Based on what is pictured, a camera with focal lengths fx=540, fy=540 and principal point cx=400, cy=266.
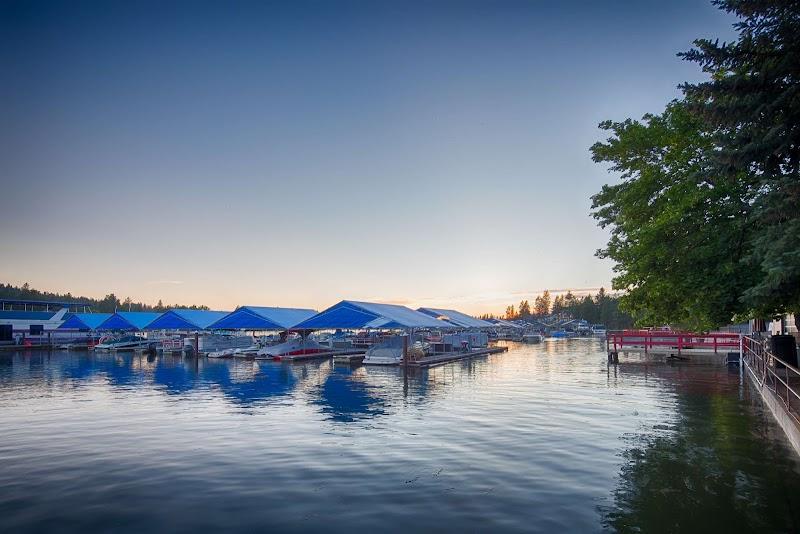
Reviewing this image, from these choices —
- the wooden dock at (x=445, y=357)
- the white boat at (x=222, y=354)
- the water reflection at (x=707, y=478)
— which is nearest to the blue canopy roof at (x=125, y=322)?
the white boat at (x=222, y=354)

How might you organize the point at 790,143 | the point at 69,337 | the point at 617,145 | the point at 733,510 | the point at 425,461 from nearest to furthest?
the point at 733,510 → the point at 790,143 → the point at 425,461 → the point at 617,145 → the point at 69,337

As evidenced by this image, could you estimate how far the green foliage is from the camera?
1180 cm

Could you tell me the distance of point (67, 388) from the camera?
93.7 feet

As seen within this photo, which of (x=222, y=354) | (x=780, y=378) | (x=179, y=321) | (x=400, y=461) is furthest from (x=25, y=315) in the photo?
(x=780, y=378)

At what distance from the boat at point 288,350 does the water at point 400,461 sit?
75.4ft

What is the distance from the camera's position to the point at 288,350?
162 ft

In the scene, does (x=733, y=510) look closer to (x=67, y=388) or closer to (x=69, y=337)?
(x=67, y=388)

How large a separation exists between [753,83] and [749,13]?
1.53 metres

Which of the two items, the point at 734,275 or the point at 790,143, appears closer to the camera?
the point at 790,143

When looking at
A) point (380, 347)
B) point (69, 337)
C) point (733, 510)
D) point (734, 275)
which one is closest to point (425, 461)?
point (733, 510)

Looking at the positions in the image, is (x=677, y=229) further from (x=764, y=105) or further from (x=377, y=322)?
(x=377, y=322)

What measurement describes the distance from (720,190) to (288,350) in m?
38.6

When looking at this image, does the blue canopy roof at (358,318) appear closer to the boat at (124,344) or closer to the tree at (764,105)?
the boat at (124,344)

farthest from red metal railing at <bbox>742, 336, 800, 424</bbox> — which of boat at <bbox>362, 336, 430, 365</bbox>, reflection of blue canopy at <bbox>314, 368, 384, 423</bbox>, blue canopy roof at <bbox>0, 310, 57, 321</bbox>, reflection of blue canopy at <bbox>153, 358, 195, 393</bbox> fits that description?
blue canopy roof at <bbox>0, 310, 57, 321</bbox>
